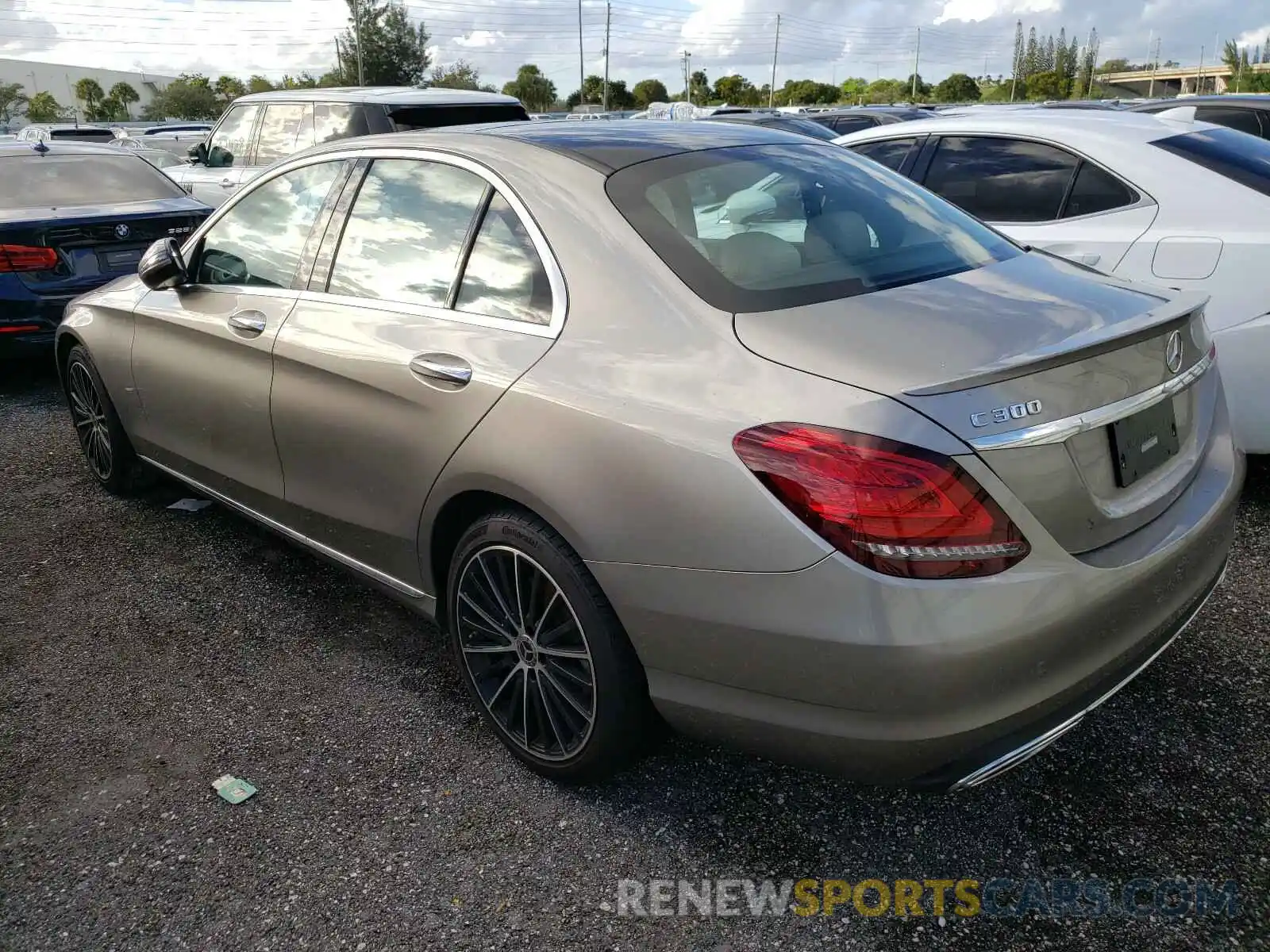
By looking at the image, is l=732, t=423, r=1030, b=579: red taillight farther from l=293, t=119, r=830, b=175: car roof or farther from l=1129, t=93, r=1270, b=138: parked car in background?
l=1129, t=93, r=1270, b=138: parked car in background

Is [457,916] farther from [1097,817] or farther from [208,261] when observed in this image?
[208,261]

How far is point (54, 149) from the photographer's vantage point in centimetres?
749

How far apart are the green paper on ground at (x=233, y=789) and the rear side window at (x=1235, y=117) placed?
9.12 m

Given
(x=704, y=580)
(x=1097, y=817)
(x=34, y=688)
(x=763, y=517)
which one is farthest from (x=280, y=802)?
(x=1097, y=817)

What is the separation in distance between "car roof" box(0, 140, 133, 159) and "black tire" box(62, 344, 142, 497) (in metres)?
3.18

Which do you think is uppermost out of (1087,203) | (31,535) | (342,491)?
(1087,203)

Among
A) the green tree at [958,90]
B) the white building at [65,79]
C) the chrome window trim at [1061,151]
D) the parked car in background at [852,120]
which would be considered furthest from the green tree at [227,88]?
the chrome window trim at [1061,151]

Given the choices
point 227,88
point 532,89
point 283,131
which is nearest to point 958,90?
point 532,89

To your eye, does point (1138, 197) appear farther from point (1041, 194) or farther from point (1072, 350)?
point (1072, 350)

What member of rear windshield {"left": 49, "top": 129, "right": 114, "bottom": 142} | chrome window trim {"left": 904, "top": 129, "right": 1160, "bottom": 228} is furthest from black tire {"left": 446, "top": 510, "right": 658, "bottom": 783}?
rear windshield {"left": 49, "top": 129, "right": 114, "bottom": 142}

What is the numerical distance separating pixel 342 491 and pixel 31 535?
2.26 m

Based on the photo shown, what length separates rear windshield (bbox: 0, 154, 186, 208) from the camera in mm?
6871

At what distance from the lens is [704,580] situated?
211 cm

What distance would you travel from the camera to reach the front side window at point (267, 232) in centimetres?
340
